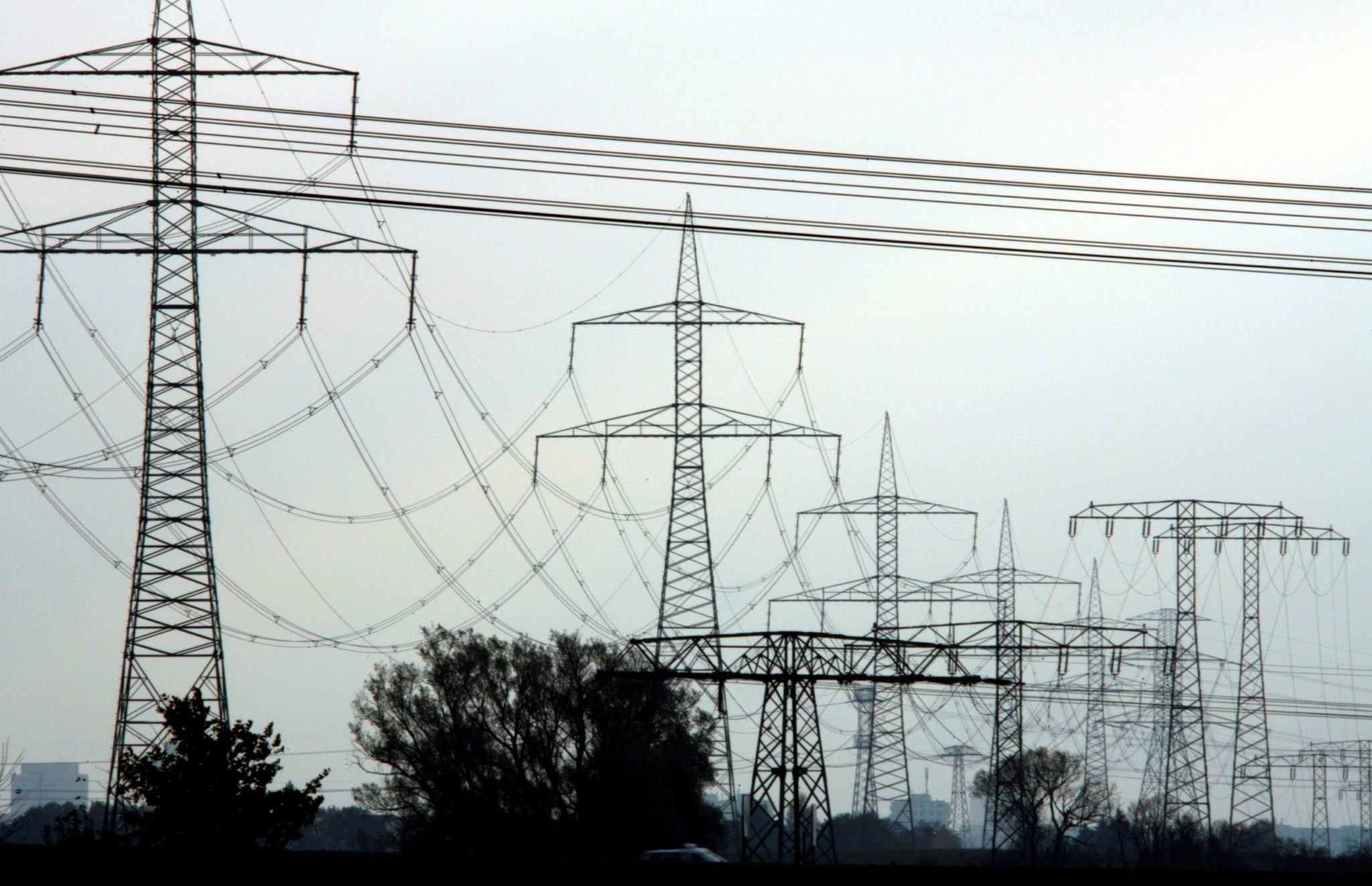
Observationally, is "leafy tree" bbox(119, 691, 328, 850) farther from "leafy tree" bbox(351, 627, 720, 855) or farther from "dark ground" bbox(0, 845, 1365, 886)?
"leafy tree" bbox(351, 627, 720, 855)

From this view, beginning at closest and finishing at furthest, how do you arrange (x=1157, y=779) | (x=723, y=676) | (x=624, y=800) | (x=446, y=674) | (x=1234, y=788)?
(x=723, y=676) < (x=624, y=800) < (x=446, y=674) < (x=1234, y=788) < (x=1157, y=779)

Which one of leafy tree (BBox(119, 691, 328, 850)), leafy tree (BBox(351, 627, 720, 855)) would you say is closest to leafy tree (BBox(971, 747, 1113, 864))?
leafy tree (BBox(351, 627, 720, 855))

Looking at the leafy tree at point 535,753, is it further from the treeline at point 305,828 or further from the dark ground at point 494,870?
the dark ground at point 494,870

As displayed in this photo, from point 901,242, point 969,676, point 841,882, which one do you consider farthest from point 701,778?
point 901,242

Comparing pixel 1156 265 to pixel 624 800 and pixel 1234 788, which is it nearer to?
pixel 624 800

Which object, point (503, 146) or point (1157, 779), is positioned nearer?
point (503, 146)

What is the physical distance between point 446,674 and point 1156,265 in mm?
37240

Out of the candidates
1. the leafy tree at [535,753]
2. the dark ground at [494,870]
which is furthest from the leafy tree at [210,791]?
the leafy tree at [535,753]

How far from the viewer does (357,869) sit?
2912cm

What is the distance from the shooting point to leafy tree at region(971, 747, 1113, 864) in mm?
71750

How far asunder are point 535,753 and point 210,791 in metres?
29.8

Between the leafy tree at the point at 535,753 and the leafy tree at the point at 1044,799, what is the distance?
1271 cm

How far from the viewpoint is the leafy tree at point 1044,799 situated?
71.8 metres

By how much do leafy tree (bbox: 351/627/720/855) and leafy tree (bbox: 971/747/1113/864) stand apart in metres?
12.7
